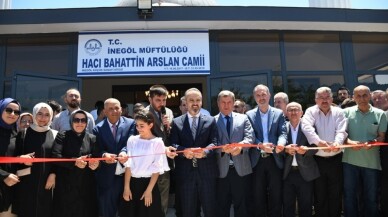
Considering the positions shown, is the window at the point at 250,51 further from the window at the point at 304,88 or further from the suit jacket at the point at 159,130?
the suit jacket at the point at 159,130

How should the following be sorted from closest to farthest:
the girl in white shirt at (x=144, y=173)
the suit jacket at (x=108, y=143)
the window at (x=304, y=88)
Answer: the girl in white shirt at (x=144, y=173) → the suit jacket at (x=108, y=143) → the window at (x=304, y=88)

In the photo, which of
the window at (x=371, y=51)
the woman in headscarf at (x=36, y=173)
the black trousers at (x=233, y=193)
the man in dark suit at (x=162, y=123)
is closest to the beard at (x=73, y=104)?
the woman in headscarf at (x=36, y=173)

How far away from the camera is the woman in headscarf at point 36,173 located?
329cm

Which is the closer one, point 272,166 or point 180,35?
point 272,166

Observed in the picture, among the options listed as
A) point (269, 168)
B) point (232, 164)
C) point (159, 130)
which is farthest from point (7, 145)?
point (269, 168)

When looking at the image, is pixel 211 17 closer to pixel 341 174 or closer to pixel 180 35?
pixel 180 35

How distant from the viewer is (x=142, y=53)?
696cm

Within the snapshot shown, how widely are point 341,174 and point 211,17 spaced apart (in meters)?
4.31

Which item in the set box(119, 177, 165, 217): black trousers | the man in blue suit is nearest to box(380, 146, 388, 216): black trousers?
the man in blue suit

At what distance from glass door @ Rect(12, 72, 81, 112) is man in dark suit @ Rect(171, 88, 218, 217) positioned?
159 inches

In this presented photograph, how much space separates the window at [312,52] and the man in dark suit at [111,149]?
494 centimetres

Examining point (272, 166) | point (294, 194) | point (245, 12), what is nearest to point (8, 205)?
point (272, 166)

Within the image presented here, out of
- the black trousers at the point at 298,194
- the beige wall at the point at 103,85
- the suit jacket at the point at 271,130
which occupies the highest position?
the beige wall at the point at 103,85

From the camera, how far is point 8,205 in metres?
3.26
